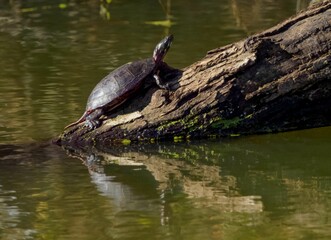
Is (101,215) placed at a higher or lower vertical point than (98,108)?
lower

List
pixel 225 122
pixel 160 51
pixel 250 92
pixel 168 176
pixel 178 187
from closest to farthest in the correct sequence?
pixel 178 187, pixel 168 176, pixel 250 92, pixel 225 122, pixel 160 51

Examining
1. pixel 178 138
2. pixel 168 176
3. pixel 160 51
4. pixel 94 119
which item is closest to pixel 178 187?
pixel 168 176

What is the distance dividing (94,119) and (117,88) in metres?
0.27

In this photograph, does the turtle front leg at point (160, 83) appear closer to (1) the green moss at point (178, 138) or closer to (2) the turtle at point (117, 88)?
(2) the turtle at point (117, 88)

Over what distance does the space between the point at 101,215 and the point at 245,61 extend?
6.00 ft

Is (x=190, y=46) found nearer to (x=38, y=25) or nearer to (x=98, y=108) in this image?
(x=38, y=25)

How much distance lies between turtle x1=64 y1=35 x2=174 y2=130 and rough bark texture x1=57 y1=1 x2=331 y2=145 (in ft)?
0.29

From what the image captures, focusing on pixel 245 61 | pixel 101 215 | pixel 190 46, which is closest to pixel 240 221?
pixel 101 215

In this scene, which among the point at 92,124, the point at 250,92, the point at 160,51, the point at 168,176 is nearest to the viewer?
the point at 168,176

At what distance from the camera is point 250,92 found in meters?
6.45

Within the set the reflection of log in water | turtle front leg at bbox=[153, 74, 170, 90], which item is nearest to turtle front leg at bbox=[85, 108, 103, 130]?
the reflection of log in water

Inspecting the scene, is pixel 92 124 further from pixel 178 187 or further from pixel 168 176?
pixel 178 187

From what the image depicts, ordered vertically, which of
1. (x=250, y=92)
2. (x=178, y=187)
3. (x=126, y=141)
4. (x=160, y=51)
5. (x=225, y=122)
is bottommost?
(x=178, y=187)

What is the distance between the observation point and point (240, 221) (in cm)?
483
